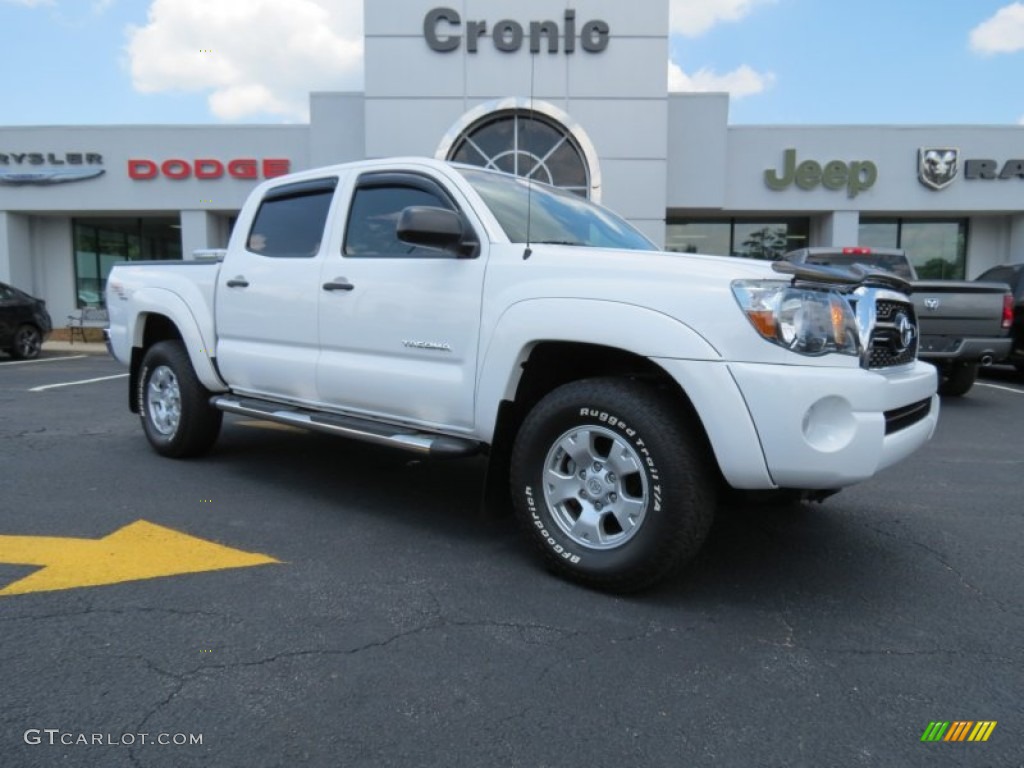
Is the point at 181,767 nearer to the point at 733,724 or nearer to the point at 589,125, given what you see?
the point at 733,724

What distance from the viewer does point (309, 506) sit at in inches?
175

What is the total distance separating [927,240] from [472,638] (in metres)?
20.9

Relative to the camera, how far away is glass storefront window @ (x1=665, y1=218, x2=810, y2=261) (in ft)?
65.0

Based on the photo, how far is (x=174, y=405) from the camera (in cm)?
552

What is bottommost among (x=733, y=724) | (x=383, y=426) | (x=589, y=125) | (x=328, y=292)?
(x=733, y=724)

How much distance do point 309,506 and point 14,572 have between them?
4.92 ft

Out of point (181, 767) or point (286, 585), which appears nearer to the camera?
point (181, 767)

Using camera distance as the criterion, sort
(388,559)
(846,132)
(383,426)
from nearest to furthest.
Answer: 1. (388,559)
2. (383,426)
3. (846,132)

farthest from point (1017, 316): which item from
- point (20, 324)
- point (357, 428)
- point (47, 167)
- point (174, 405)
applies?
point (47, 167)

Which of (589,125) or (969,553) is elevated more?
(589,125)

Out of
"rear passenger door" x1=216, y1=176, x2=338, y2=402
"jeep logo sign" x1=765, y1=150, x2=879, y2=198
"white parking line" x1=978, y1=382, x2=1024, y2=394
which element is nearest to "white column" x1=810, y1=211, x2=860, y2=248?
"jeep logo sign" x1=765, y1=150, x2=879, y2=198

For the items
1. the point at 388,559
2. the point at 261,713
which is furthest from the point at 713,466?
the point at 261,713

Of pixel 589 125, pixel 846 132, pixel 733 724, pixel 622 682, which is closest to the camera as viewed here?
pixel 733 724

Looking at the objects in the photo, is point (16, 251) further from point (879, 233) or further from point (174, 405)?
point (879, 233)
